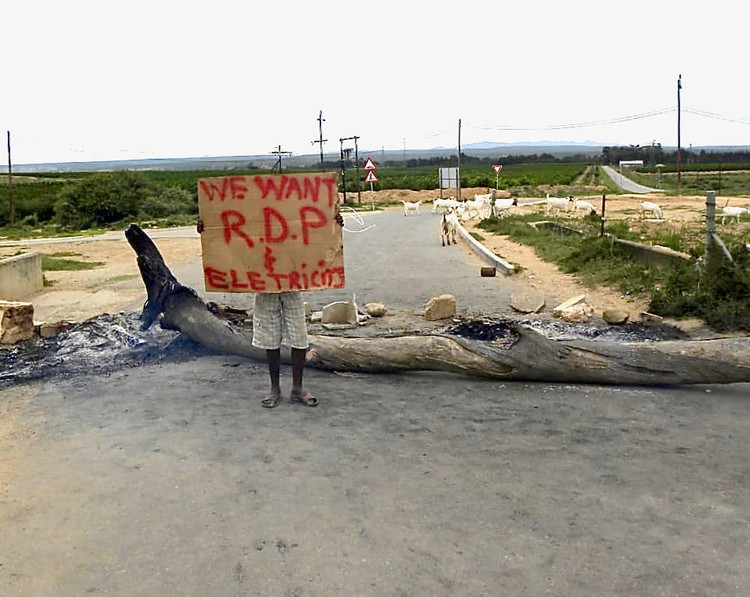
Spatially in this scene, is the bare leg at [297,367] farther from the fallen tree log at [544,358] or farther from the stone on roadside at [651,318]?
the stone on roadside at [651,318]

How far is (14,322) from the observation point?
8.25 meters

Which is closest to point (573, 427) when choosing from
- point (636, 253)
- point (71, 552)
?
point (71, 552)

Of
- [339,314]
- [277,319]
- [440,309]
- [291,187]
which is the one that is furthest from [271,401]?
[440,309]

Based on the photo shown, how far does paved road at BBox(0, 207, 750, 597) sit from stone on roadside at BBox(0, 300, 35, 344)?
76.2 inches

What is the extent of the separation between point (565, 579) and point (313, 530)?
1.16 meters

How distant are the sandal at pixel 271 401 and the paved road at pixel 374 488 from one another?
89 millimetres

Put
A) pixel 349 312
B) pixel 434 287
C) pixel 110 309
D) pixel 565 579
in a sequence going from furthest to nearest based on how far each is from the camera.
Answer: pixel 434 287 → pixel 110 309 → pixel 349 312 → pixel 565 579

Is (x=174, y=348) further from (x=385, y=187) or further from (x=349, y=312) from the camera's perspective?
(x=385, y=187)

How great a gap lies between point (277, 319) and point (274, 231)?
25.5 inches

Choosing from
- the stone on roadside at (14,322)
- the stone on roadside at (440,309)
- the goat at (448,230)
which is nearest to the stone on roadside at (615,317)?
the stone on roadside at (440,309)

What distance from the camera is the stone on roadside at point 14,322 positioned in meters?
8.19

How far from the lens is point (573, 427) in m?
5.25

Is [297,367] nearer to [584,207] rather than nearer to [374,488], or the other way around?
[374,488]

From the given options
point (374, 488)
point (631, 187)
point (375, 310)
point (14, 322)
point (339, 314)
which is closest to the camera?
point (374, 488)
